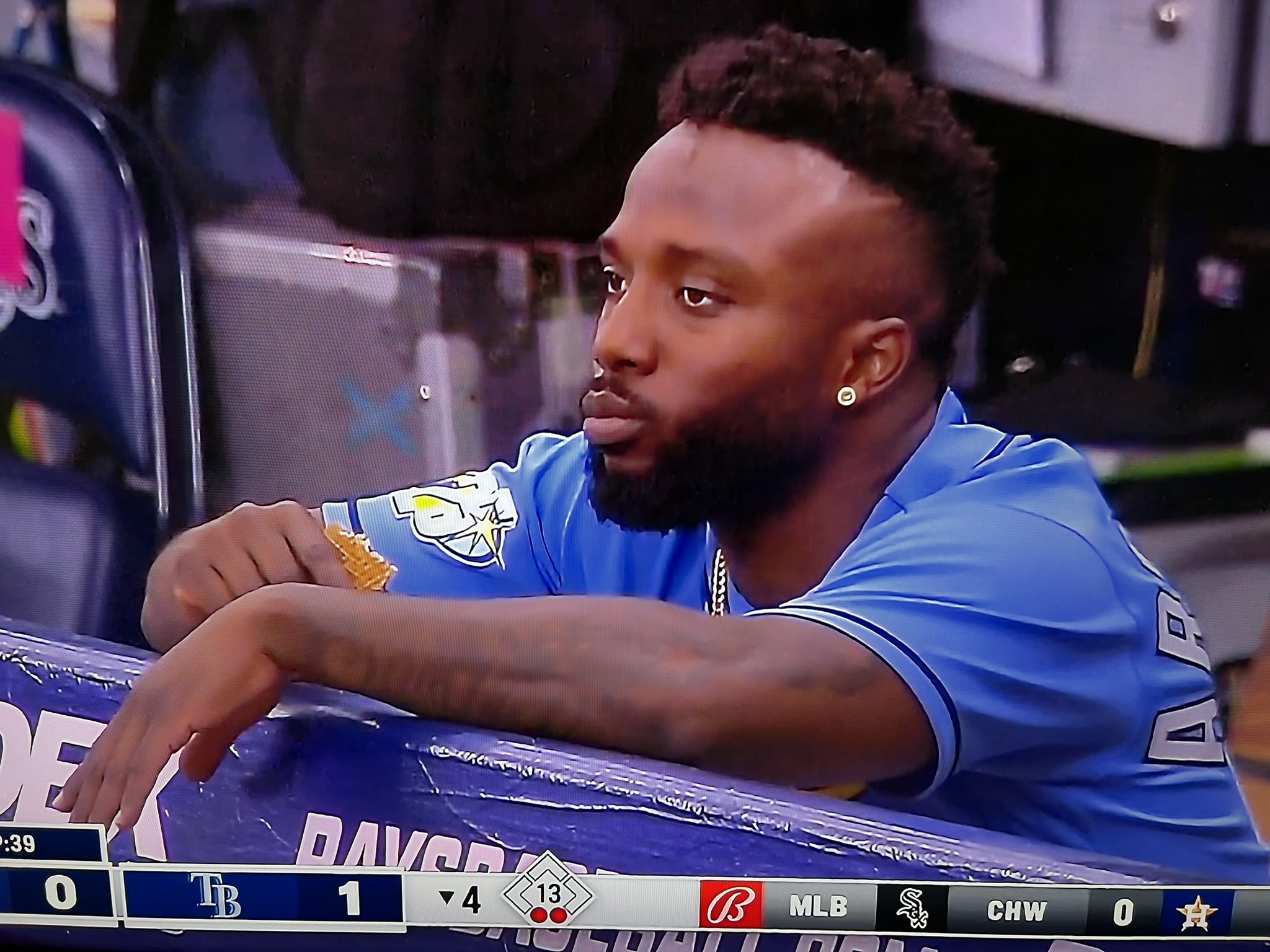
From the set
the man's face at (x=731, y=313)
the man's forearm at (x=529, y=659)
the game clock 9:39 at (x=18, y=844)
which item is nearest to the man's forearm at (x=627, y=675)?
the man's forearm at (x=529, y=659)

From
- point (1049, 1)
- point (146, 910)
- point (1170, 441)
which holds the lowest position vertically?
point (146, 910)

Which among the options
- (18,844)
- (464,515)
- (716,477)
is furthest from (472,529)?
(18,844)

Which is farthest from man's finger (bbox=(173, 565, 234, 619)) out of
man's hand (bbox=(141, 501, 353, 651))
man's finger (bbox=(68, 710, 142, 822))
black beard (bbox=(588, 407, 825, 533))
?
black beard (bbox=(588, 407, 825, 533))

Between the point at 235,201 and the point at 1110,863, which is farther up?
the point at 235,201

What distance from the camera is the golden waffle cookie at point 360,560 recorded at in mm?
1108

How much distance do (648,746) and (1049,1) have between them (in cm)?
77

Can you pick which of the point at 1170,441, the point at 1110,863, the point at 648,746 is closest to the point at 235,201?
the point at 648,746

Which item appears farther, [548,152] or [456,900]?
[456,900]

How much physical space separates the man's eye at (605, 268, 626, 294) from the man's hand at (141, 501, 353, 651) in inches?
14.6

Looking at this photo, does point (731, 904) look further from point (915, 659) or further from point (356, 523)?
point (356, 523)

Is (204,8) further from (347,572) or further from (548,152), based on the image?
(347,572)

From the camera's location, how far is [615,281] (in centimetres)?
104

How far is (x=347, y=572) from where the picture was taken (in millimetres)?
1109

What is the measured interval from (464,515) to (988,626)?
0.51 m
